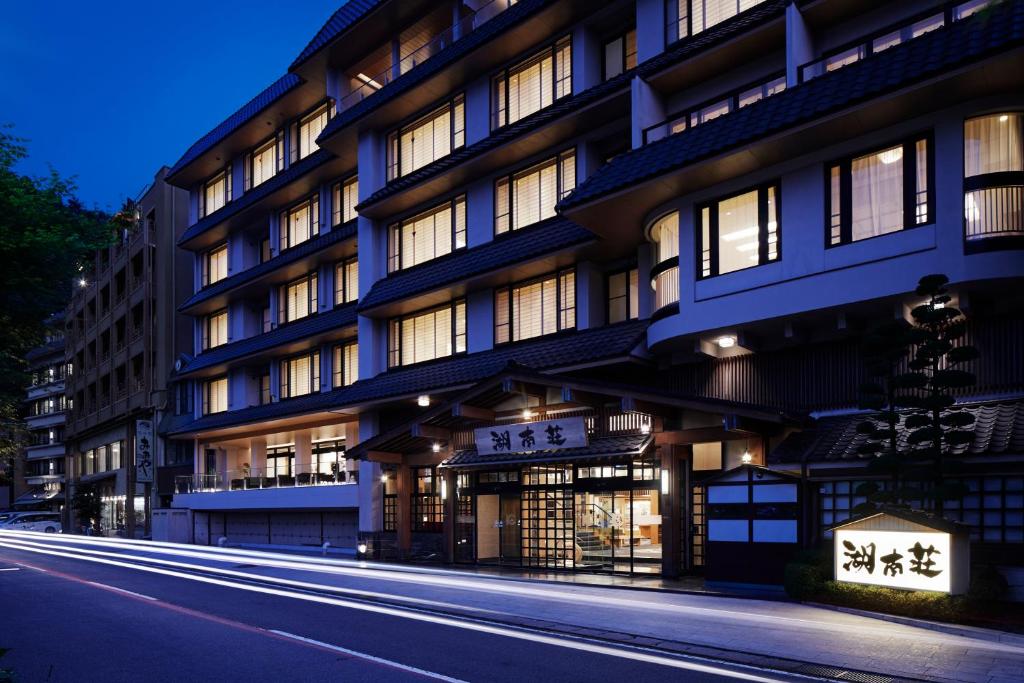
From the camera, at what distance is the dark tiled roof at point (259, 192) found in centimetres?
3625

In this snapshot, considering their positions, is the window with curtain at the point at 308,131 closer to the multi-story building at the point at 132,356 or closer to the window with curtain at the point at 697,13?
the multi-story building at the point at 132,356

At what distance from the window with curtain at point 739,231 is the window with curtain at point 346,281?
1868cm

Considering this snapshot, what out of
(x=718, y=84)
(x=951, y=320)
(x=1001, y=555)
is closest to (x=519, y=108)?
(x=718, y=84)

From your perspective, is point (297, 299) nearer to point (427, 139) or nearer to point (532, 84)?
point (427, 139)

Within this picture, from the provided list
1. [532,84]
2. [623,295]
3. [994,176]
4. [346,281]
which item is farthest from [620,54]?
[346,281]

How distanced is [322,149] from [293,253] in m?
5.06

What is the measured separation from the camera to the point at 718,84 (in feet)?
70.7

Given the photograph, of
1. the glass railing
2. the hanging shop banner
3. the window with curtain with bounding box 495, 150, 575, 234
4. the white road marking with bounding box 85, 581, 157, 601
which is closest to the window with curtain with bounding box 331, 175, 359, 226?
the window with curtain with bounding box 495, 150, 575, 234

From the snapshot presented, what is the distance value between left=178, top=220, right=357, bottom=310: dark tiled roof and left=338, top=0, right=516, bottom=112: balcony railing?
A: 515 cm

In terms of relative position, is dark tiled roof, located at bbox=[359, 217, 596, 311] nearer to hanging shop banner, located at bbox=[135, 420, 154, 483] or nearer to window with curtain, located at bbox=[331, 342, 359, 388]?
window with curtain, located at bbox=[331, 342, 359, 388]

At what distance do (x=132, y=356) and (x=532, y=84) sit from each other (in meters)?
38.6

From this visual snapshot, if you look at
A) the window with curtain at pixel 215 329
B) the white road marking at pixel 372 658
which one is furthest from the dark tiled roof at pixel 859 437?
the window with curtain at pixel 215 329

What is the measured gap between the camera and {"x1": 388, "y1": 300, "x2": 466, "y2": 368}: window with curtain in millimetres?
29422

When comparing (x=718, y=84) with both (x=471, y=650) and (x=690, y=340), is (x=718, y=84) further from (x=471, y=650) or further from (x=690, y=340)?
(x=471, y=650)
